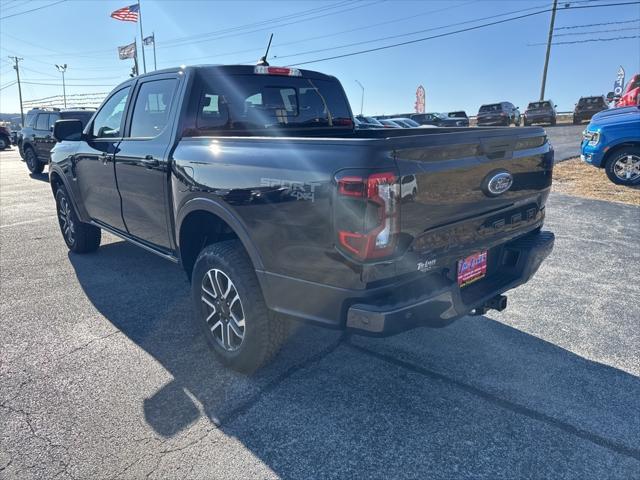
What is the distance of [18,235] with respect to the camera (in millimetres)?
6613

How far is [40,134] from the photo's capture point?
44.2ft

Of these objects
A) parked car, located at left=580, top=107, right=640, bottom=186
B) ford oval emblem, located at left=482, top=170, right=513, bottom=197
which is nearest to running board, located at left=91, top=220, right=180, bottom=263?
ford oval emblem, located at left=482, top=170, right=513, bottom=197

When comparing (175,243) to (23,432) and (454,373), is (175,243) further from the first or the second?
(454,373)

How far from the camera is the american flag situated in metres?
26.8

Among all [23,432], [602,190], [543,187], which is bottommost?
[23,432]

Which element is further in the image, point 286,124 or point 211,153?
point 286,124

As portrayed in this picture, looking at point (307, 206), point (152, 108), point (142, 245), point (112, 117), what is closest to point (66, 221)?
point (112, 117)

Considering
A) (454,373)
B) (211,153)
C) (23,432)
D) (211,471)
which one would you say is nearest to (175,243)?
(211,153)

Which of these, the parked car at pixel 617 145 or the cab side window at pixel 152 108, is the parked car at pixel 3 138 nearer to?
the cab side window at pixel 152 108

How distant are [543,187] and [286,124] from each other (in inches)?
80.2

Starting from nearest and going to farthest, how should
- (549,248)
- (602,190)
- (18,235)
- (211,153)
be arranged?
1. (211,153)
2. (549,248)
3. (18,235)
4. (602,190)

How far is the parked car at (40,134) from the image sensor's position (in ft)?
41.5

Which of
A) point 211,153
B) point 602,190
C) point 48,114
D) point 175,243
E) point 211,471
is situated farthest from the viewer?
point 48,114

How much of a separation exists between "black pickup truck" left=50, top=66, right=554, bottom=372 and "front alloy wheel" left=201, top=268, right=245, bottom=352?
0.01m
